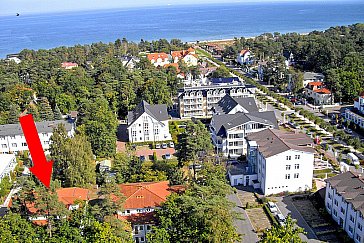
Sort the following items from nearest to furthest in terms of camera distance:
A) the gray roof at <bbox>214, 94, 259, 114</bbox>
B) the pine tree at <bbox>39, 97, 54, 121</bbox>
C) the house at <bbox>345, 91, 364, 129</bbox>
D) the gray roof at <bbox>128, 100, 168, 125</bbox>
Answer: the gray roof at <bbox>128, 100, 168, 125</bbox> < the gray roof at <bbox>214, 94, 259, 114</bbox> < the house at <bbox>345, 91, 364, 129</bbox> < the pine tree at <bbox>39, 97, 54, 121</bbox>

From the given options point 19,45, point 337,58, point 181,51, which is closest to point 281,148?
point 337,58

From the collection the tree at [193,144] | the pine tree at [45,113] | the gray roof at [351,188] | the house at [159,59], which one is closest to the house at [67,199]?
the tree at [193,144]

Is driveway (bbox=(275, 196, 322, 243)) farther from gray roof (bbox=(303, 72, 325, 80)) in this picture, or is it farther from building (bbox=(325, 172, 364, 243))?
gray roof (bbox=(303, 72, 325, 80))

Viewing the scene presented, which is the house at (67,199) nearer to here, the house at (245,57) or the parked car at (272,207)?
the parked car at (272,207)

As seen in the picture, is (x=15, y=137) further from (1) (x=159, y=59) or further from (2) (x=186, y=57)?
(2) (x=186, y=57)

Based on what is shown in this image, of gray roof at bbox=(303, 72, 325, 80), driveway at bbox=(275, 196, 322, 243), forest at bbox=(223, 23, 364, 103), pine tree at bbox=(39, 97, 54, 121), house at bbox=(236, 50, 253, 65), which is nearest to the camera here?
driveway at bbox=(275, 196, 322, 243)

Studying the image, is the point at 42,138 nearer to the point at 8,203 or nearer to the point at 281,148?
the point at 8,203

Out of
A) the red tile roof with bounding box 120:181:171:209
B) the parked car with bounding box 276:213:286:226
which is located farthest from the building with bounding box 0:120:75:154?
the parked car with bounding box 276:213:286:226
